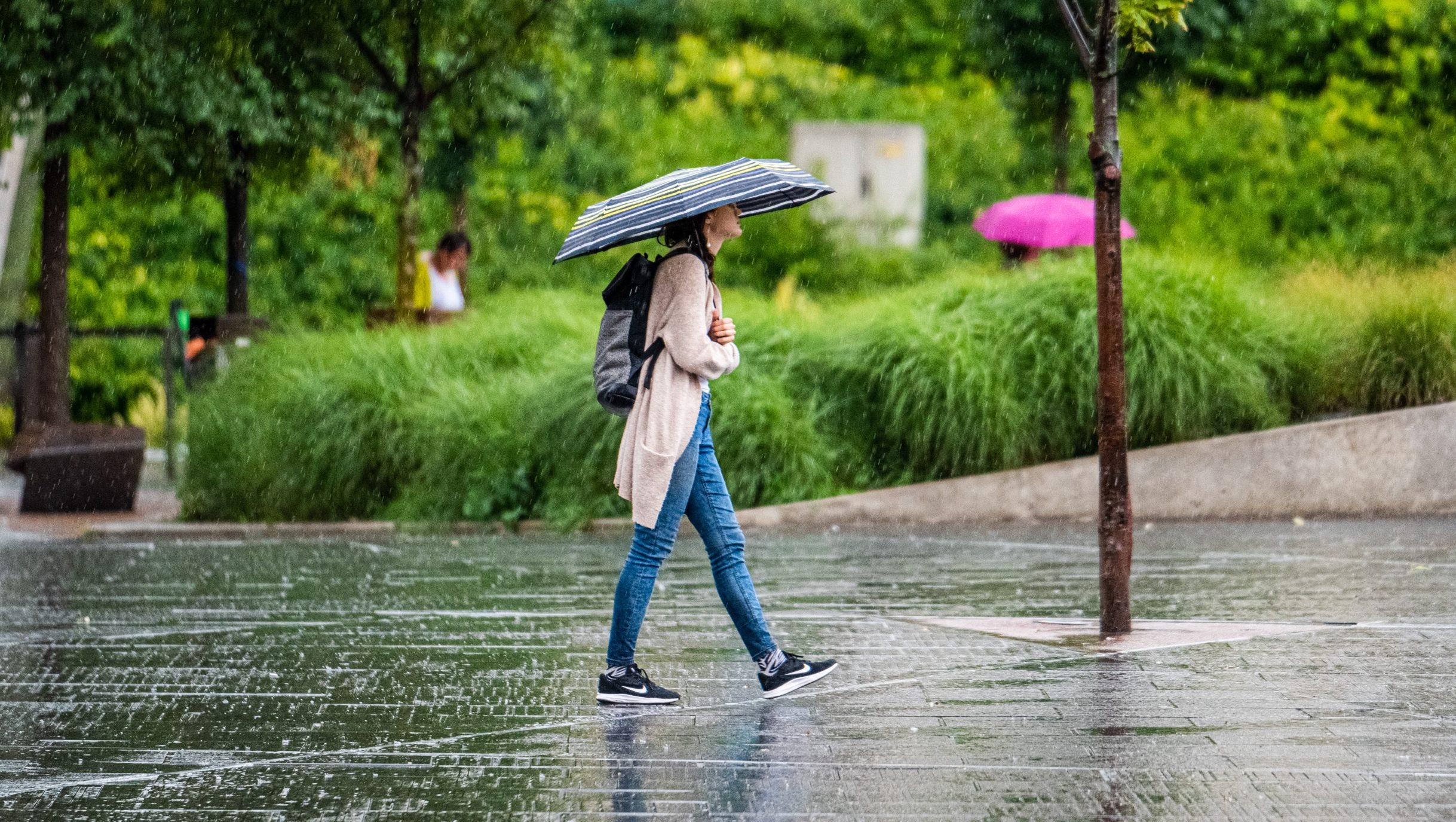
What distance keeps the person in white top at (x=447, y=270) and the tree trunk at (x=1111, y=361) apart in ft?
33.7

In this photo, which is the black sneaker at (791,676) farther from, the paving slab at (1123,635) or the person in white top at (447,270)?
the person in white top at (447,270)

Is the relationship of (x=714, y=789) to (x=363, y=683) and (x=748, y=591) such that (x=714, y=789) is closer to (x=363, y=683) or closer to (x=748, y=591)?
(x=748, y=591)

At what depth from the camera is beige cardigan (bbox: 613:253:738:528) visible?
6.58 metres

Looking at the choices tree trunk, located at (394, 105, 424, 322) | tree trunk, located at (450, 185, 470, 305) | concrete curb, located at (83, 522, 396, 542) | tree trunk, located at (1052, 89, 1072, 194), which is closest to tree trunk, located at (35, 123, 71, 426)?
tree trunk, located at (394, 105, 424, 322)

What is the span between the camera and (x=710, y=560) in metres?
6.81

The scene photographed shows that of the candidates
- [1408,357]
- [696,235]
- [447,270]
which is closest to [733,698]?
[696,235]

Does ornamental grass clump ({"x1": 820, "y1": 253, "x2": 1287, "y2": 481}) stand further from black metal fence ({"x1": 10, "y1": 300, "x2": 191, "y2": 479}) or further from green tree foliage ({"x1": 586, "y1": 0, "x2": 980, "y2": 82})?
green tree foliage ({"x1": 586, "y1": 0, "x2": 980, "y2": 82})

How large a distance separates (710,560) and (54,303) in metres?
12.8

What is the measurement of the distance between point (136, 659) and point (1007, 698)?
363 centimetres

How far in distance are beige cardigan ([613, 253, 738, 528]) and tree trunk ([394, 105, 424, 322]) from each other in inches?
414

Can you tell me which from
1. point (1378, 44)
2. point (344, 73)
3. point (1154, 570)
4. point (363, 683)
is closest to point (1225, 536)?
point (1154, 570)

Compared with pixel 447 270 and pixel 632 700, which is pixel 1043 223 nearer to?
pixel 447 270

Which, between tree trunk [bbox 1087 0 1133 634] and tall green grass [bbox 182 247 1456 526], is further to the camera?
tall green grass [bbox 182 247 1456 526]

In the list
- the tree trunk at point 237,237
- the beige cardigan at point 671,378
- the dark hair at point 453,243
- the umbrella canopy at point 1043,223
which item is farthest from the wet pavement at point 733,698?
the tree trunk at point 237,237
